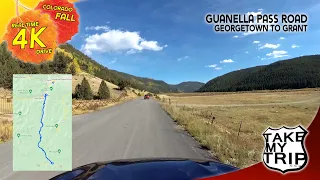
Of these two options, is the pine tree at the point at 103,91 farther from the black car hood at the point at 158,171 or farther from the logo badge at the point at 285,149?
the logo badge at the point at 285,149

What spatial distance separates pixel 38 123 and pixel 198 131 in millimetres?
12305

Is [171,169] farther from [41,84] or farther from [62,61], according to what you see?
[62,61]

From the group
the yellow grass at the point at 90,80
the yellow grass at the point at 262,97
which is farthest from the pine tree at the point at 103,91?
the yellow grass at the point at 262,97

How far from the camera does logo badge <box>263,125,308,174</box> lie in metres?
1.12

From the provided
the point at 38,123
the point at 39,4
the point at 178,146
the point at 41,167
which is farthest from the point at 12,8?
the point at 178,146

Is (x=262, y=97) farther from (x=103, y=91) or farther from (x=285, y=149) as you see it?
(x=103, y=91)

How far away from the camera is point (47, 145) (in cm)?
230

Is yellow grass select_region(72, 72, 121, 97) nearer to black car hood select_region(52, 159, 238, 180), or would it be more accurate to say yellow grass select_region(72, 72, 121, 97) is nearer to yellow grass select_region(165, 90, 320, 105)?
black car hood select_region(52, 159, 238, 180)
